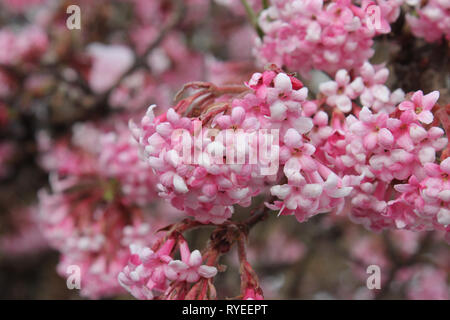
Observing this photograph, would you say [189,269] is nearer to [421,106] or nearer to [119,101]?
[421,106]

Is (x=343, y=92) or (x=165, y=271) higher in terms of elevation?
(x=343, y=92)

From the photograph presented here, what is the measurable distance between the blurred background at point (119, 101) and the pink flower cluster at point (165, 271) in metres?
0.81

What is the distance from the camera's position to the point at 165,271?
1167 millimetres

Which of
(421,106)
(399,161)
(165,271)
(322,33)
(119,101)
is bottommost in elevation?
(165,271)

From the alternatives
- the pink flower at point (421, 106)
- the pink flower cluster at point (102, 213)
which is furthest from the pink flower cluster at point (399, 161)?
the pink flower cluster at point (102, 213)

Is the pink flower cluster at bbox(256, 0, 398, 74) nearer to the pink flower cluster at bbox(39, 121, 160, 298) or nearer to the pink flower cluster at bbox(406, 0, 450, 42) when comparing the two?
A: the pink flower cluster at bbox(406, 0, 450, 42)

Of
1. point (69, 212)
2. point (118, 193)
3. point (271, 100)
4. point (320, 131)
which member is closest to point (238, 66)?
point (118, 193)

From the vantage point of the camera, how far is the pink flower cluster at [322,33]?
1.28 metres

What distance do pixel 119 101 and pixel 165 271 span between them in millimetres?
1903

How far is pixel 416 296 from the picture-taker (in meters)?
2.79

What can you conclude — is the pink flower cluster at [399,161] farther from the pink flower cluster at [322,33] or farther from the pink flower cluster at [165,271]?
the pink flower cluster at [165,271]

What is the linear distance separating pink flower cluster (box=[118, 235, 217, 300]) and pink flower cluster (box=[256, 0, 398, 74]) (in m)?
0.59

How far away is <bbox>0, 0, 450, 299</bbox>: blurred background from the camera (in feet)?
9.03

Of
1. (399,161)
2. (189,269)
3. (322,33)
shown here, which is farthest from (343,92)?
(189,269)
